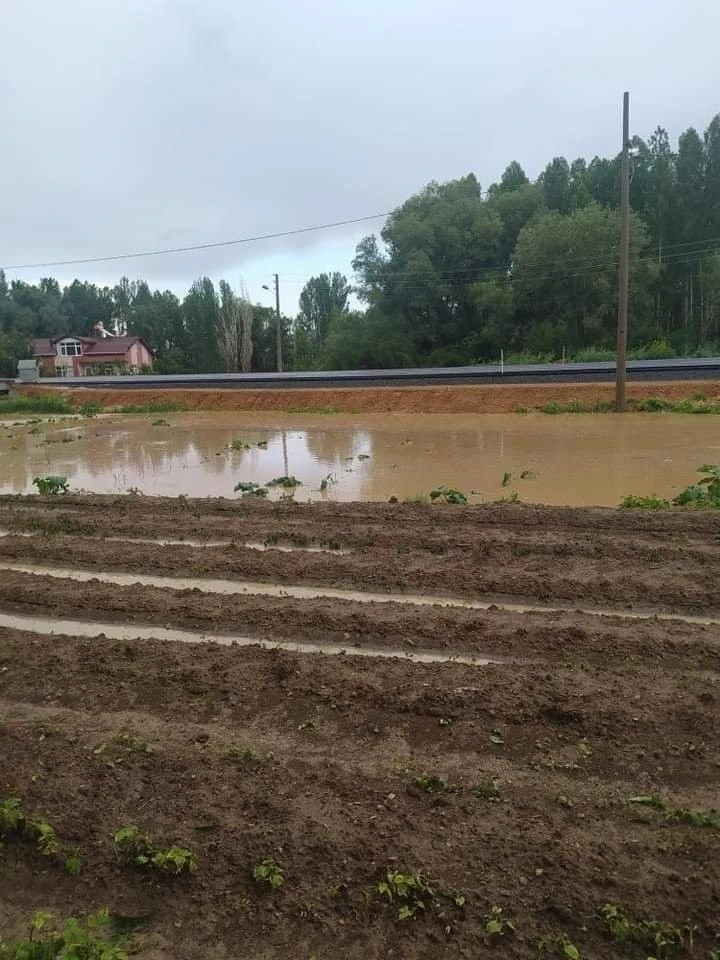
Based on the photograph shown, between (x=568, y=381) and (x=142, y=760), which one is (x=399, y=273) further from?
(x=142, y=760)

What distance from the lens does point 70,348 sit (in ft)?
260

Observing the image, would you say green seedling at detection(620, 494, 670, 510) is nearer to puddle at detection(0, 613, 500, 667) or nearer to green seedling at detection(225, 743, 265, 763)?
puddle at detection(0, 613, 500, 667)

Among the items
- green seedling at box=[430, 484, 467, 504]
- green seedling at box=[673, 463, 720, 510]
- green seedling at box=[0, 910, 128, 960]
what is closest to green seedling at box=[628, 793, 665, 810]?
green seedling at box=[0, 910, 128, 960]

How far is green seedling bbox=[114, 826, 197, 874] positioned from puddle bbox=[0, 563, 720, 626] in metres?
3.80

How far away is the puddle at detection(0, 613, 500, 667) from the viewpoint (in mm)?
5695

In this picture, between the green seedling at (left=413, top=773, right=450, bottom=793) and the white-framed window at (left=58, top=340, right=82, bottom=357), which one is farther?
the white-framed window at (left=58, top=340, right=82, bottom=357)

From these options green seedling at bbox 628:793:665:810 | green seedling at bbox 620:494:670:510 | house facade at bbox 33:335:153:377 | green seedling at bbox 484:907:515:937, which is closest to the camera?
green seedling at bbox 484:907:515:937

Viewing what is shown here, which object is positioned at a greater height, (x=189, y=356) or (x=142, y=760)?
(x=189, y=356)

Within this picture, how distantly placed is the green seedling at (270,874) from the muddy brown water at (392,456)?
9.56 m

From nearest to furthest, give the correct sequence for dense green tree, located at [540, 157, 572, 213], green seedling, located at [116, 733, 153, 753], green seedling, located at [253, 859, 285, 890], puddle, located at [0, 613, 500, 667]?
green seedling, located at [253, 859, 285, 890] → green seedling, located at [116, 733, 153, 753] → puddle, located at [0, 613, 500, 667] → dense green tree, located at [540, 157, 572, 213]

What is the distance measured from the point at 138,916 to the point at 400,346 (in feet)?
169

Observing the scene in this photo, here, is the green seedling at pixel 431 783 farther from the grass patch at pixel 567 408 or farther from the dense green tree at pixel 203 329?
the dense green tree at pixel 203 329

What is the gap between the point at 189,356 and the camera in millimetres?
82688

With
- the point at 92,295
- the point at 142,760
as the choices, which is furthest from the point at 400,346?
the point at 92,295
